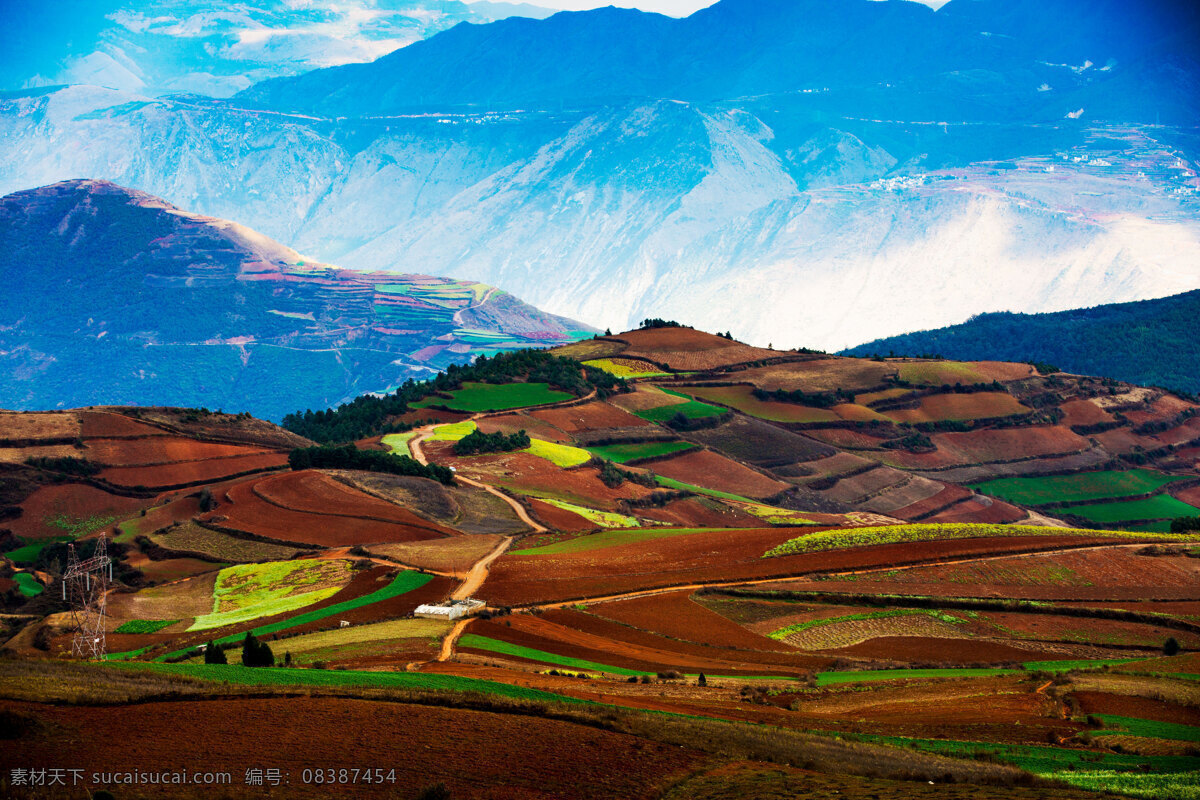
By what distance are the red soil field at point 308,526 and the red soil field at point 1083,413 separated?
102033mm

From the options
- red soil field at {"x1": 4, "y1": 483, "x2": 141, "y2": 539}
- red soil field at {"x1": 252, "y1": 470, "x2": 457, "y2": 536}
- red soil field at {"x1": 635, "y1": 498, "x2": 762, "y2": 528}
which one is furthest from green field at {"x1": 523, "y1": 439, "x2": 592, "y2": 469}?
red soil field at {"x1": 4, "y1": 483, "x2": 141, "y2": 539}

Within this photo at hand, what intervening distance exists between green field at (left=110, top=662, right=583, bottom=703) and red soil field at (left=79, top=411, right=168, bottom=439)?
6105cm

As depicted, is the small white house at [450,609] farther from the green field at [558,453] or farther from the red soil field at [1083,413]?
the red soil field at [1083,413]

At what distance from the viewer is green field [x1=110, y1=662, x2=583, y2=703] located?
30.8 meters


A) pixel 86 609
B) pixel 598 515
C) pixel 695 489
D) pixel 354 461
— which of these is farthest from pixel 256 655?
pixel 695 489

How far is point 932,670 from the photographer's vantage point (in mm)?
39969

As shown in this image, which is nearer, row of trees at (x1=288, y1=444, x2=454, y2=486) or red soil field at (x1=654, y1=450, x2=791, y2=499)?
row of trees at (x1=288, y1=444, x2=454, y2=486)

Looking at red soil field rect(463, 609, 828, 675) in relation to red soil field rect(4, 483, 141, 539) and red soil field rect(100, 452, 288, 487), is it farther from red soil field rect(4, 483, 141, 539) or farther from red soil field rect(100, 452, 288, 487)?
red soil field rect(100, 452, 288, 487)

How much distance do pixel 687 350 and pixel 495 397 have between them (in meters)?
42.8

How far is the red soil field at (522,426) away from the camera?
109875 millimetres

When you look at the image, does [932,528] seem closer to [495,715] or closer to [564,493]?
[564,493]

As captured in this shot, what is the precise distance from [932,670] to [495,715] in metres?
18.8

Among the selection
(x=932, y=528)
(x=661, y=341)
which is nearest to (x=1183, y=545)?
(x=932, y=528)

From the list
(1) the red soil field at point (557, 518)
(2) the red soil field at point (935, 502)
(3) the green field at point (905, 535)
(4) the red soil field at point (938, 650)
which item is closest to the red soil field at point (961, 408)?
(2) the red soil field at point (935, 502)
